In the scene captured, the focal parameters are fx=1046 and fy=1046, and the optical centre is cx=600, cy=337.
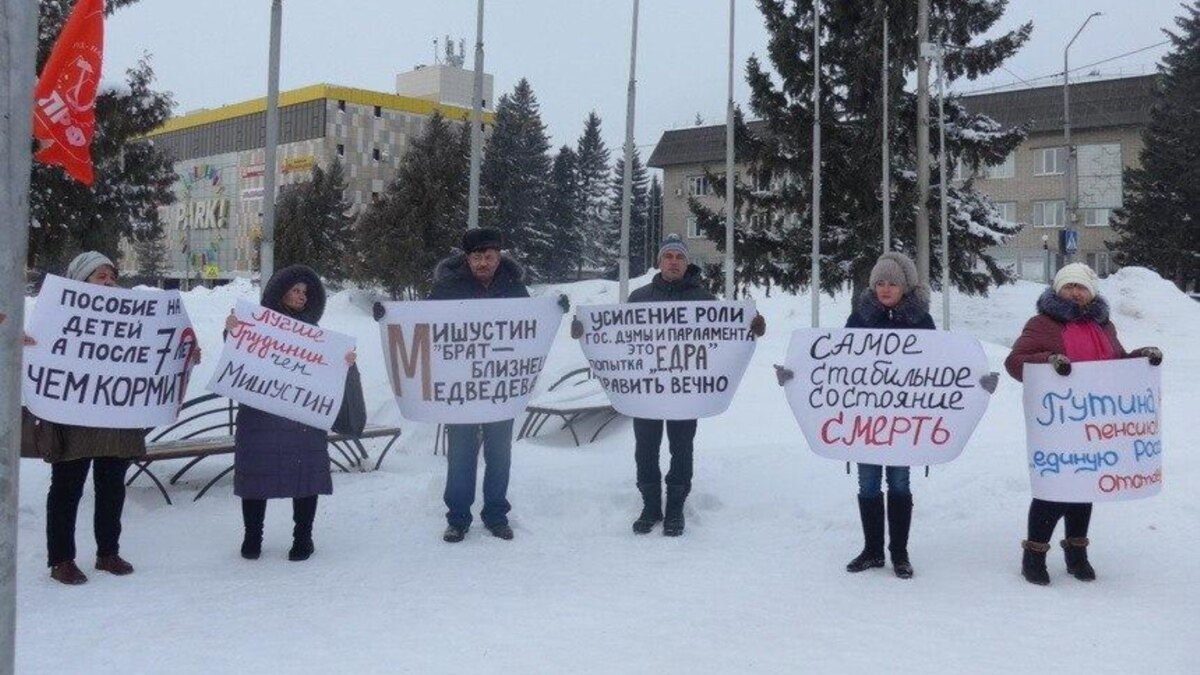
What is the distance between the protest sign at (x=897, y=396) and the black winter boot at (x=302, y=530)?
9.58 feet

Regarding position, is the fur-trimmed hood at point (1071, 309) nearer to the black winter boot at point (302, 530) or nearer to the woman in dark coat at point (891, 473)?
the woman in dark coat at point (891, 473)

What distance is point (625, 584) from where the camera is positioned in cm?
541

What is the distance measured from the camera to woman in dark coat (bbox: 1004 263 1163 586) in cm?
537

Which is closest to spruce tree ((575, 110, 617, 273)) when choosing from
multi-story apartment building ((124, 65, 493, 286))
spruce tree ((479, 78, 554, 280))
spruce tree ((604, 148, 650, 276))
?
spruce tree ((604, 148, 650, 276))

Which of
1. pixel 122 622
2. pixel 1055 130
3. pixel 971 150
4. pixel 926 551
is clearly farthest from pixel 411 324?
pixel 1055 130

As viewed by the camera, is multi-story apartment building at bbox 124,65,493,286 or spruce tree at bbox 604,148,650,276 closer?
spruce tree at bbox 604,148,650,276

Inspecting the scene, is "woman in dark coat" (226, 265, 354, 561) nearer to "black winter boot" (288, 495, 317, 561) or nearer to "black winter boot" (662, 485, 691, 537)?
"black winter boot" (288, 495, 317, 561)

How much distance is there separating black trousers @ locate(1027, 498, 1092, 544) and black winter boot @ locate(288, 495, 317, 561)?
392 centimetres

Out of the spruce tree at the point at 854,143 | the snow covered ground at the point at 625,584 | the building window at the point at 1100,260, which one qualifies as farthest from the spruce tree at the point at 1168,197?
the snow covered ground at the point at 625,584

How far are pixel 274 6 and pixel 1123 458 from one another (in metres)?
10.1

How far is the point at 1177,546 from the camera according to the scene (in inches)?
236

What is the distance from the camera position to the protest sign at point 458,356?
6469 millimetres

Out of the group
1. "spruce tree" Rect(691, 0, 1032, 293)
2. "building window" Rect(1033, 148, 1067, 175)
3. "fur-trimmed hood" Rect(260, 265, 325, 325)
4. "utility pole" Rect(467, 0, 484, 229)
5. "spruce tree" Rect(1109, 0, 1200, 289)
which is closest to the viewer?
"fur-trimmed hood" Rect(260, 265, 325, 325)

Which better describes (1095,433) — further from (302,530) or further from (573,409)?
(573,409)
